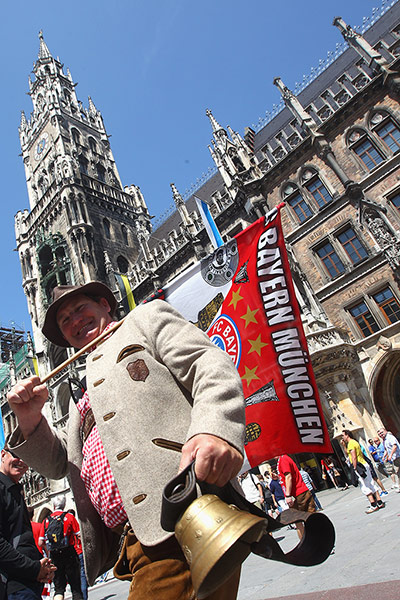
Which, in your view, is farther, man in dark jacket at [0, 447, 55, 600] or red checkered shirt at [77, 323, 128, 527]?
man in dark jacket at [0, 447, 55, 600]

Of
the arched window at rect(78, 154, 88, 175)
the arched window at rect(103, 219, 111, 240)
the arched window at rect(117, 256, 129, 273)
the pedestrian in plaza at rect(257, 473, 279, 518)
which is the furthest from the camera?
the arched window at rect(78, 154, 88, 175)

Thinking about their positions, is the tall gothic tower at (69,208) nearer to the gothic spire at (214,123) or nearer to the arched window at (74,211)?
the arched window at (74,211)

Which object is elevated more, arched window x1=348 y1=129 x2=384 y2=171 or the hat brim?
arched window x1=348 y1=129 x2=384 y2=171

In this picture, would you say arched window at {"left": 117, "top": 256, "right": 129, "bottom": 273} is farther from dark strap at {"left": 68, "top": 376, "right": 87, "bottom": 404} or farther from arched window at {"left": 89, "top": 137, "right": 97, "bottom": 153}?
dark strap at {"left": 68, "top": 376, "right": 87, "bottom": 404}

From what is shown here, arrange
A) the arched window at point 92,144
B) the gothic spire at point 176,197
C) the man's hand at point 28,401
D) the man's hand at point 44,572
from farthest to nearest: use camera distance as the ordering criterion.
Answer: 1. the arched window at point 92,144
2. the gothic spire at point 176,197
3. the man's hand at point 44,572
4. the man's hand at point 28,401

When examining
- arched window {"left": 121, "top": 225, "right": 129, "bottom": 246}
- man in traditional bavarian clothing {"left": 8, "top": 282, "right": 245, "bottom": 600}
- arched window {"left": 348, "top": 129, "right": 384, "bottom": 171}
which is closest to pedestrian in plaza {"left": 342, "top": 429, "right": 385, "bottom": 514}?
man in traditional bavarian clothing {"left": 8, "top": 282, "right": 245, "bottom": 600}

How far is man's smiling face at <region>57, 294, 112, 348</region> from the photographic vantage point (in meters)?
2.46

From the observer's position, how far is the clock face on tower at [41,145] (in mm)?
35406

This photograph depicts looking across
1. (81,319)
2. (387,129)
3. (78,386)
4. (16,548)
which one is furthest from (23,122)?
(78,386)

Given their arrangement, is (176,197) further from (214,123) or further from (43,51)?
(43,51)

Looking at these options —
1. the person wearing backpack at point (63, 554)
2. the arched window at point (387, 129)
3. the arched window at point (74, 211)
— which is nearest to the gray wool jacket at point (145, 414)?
the person wearing backpack at point (63, 554)

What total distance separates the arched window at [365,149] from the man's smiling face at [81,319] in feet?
57.9

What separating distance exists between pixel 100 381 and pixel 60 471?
80cm

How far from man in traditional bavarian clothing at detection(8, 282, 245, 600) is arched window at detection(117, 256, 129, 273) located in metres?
27.4
